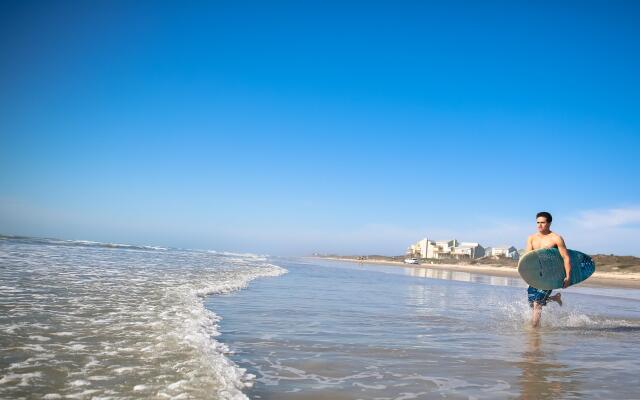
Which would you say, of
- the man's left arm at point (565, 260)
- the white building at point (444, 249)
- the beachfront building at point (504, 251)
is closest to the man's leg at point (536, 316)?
the man's left arm at point (565, 260)

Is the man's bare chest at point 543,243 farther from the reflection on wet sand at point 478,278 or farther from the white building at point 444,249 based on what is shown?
the white building at point 444,249

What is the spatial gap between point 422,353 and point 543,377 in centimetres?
122

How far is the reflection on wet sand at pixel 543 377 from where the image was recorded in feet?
11.3

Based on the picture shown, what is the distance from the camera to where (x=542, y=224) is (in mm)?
7715

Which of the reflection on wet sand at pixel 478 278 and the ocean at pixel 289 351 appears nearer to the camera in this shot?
the ocean at pixel 289 351

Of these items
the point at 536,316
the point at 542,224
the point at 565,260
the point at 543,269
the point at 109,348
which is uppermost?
the point at 542,224

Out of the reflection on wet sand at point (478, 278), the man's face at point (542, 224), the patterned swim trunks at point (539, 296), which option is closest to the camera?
the patterned swim trunks at point (539, 296)

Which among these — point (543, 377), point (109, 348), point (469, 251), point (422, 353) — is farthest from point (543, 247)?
point (469, 251)

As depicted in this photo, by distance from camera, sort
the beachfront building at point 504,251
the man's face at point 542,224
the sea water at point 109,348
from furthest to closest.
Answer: the beachfront building at point 504,251
the man's face at point 542,224
the sea water at point 109,348

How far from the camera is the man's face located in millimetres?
7661

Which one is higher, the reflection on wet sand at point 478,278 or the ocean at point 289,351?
the ocean at point 289,351

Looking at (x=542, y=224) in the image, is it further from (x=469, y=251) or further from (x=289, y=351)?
(x=469, y=251)

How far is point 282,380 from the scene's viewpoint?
364 centimetres

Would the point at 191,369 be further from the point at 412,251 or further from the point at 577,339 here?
the point at 412,251
